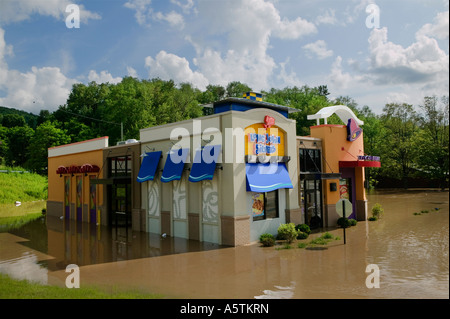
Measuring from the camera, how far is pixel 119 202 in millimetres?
23406

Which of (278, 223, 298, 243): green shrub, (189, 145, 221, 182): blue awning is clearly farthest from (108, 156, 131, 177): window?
(278, 223, 298, 243): green shrub

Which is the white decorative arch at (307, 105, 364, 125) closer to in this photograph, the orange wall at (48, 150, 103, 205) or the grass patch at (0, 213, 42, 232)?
the orange wall at (48, 150, 103, 205)

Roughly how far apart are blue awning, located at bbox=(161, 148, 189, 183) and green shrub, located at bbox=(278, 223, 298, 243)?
5545 mm

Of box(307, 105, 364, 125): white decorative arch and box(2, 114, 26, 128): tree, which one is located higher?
box(2, 114, 26, 128): tree

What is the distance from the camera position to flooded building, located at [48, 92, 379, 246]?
15.8 meters

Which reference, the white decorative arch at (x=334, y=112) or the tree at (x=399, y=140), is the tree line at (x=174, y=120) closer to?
the tree at (x=399, y=140)

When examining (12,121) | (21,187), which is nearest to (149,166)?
(21,187)

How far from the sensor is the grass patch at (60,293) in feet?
29.6

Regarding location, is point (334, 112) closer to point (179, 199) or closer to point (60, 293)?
point (179, 199)

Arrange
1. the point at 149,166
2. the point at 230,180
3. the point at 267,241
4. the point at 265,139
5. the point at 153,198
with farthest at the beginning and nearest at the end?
the point at 153,198 < the point at 149,166 < the point at 265,139 < the point at 230,180 < the point at 267,241

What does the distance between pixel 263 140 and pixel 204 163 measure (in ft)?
10.1

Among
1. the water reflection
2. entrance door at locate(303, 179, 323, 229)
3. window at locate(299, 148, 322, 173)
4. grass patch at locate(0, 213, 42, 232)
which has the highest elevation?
window at locate(299, 148, 322, 173)
